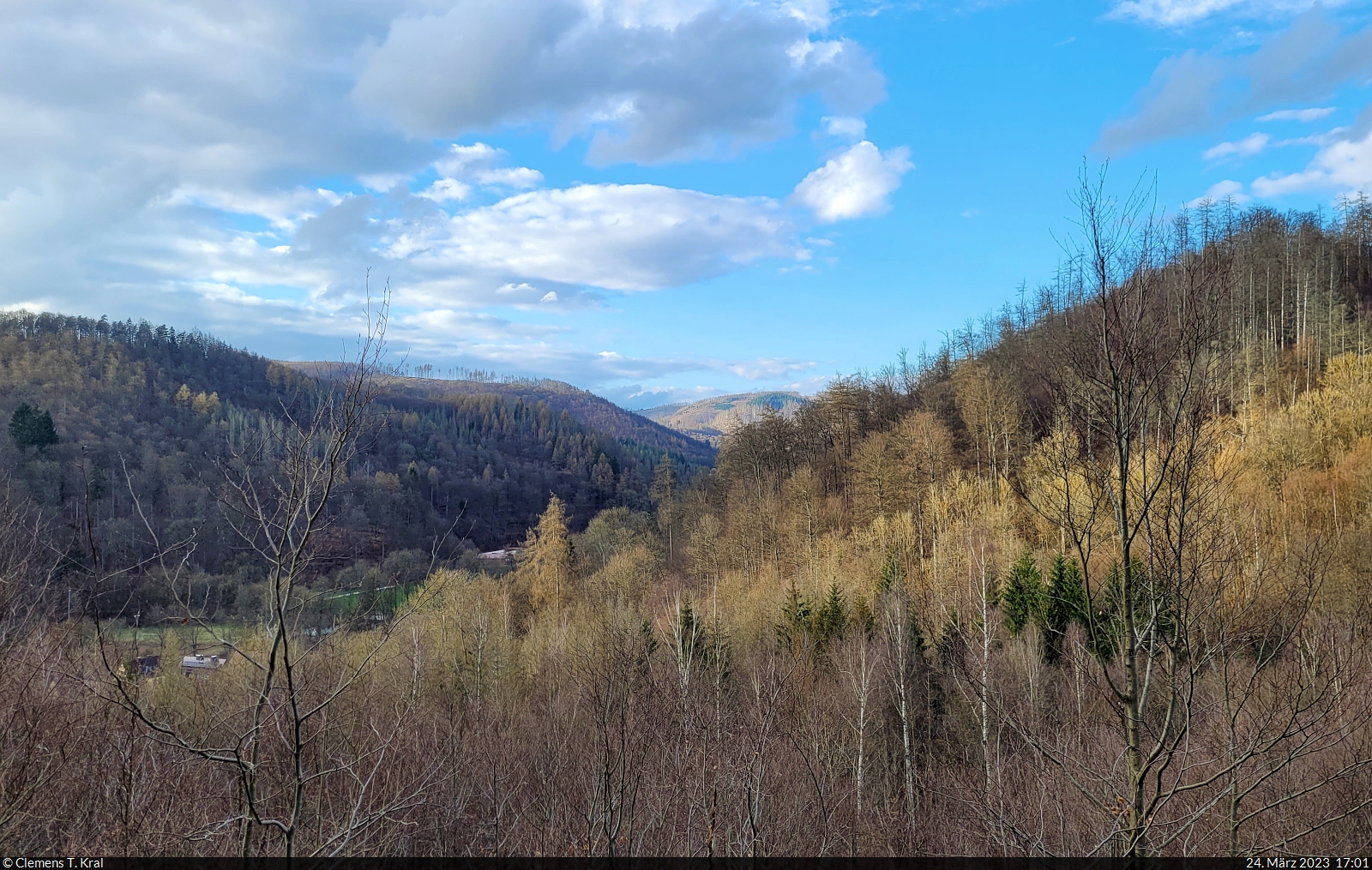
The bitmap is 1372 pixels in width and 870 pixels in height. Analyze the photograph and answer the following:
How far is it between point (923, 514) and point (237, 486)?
35.7 m

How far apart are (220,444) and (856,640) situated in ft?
218

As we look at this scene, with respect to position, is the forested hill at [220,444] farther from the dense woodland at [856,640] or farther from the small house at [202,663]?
the small house at [202,663]

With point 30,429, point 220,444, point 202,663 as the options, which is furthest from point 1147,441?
point 30,429

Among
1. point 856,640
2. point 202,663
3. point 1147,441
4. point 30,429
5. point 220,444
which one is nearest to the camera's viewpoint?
point 1147,441

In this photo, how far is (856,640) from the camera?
27.3 meters

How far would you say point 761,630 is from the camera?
32.6 m

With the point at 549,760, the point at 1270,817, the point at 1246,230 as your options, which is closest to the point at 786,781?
the point at 549,760

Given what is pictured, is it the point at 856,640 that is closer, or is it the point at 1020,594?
the point at 1020,594

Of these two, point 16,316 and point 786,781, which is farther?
point 16,316

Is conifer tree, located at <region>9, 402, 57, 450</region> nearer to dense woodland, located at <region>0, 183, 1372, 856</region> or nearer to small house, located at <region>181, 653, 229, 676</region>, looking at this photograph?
dense woodland, located at <region>0, 183, 1372, 856</region>

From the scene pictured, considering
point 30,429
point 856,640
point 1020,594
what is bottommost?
point 856,640

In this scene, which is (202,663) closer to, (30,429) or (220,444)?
(220,444)

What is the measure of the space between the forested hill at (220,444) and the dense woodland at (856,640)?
534 centimetres
